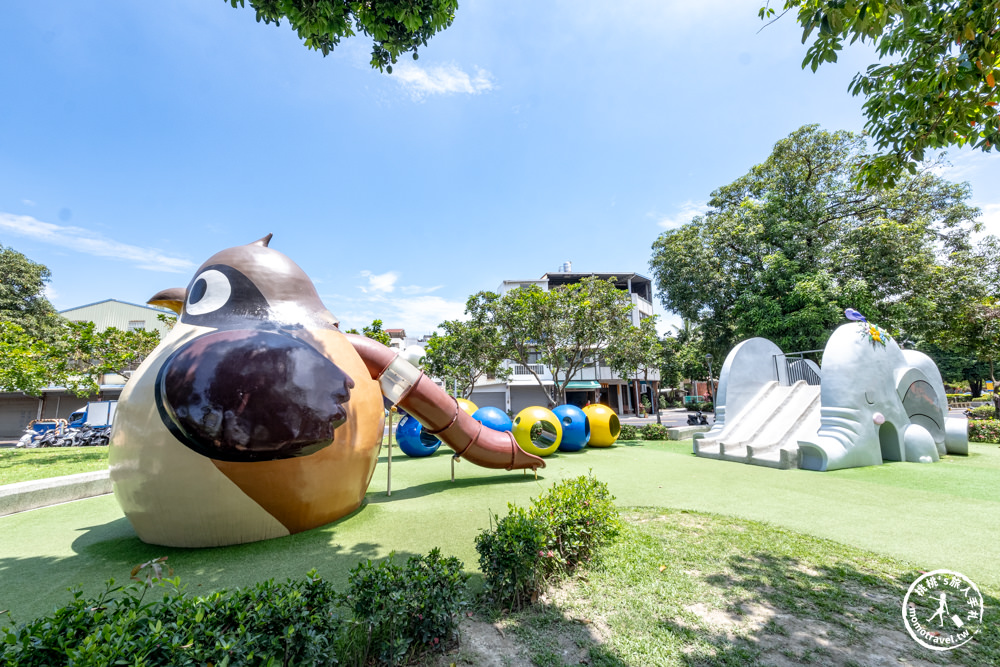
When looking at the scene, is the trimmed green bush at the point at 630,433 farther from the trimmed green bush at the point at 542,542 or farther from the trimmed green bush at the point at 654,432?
the trimmed green bush at the point at 542,542

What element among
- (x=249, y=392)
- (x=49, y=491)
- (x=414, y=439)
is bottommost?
(x=49, y=491)

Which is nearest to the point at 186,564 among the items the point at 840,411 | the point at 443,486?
the point at 443,486

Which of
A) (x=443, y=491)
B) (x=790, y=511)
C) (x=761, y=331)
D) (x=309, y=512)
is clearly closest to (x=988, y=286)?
(x=761, y=331)

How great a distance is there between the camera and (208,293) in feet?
19.6

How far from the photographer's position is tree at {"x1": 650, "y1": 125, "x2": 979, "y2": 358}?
18578mm

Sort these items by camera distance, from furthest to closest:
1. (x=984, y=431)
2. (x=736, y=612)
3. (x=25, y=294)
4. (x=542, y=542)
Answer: (x=25, y=294)
(x=984, y=431)
(x=542, y=542)
(x=736, y=612)

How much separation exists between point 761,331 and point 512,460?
652 inches

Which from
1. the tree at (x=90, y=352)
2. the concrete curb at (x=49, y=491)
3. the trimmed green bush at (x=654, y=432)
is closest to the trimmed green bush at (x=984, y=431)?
the trimmed green bush at (x=654, y=432)

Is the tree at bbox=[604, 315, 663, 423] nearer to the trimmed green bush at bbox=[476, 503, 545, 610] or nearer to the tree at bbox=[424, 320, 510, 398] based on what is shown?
the tree at bbox=[424, 320, 510, 398]

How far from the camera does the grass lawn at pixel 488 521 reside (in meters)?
4.71

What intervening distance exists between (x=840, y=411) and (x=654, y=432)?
310 inches

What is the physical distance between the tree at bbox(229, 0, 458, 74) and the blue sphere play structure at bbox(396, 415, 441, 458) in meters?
10.8

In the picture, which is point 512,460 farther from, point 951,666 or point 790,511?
point 951,666

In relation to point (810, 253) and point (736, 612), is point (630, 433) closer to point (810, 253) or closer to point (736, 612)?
point (810, 253)
